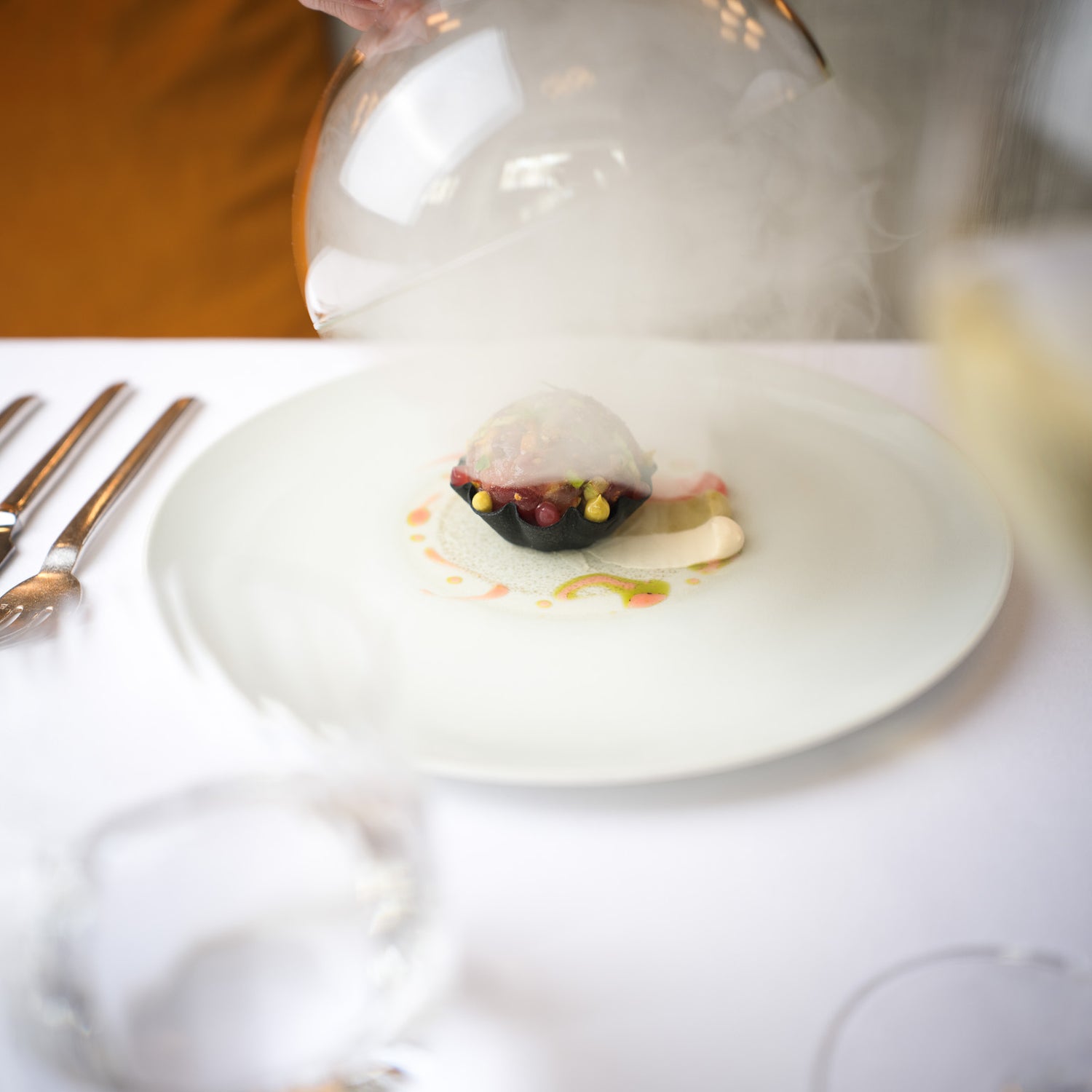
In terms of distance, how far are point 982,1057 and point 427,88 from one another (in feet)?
1.47

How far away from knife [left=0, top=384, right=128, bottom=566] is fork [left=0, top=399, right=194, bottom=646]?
1.7 inches

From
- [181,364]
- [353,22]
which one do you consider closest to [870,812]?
[353,22]

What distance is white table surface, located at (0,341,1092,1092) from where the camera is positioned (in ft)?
1.16

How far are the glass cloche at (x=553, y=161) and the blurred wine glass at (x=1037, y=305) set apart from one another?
11 cm

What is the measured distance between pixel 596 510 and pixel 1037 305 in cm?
40

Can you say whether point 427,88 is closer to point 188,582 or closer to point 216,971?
point 188,582

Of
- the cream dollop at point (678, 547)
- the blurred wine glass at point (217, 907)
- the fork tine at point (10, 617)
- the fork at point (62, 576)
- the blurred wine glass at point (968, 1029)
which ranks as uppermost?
the blurred wine glass at point (217, 907)

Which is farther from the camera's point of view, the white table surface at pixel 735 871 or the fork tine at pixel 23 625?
the fork tine at pixel 23 625

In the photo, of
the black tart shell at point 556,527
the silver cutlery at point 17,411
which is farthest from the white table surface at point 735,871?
the silver cutlery at point 17,411

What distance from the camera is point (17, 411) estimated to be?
894mm

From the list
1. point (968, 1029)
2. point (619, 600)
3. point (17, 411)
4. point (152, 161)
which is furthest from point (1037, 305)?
point (152, 161)

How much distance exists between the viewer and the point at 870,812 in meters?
0.45

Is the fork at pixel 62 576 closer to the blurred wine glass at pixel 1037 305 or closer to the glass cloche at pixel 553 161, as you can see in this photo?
the glass cloche at pixel 553 161

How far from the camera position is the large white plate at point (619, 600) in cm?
48
